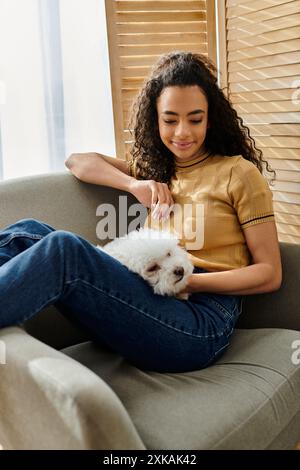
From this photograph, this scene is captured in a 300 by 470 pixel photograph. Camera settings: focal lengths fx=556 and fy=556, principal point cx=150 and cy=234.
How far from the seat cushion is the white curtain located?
0.92m

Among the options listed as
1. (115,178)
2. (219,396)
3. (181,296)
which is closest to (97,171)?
(115,178)

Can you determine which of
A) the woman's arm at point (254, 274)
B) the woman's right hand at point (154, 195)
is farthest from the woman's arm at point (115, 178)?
the woman's arm at point (254, 274)

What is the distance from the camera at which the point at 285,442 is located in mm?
1271

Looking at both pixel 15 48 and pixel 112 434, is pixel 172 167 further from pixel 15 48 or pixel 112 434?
pixel 112 434

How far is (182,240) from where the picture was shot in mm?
1561

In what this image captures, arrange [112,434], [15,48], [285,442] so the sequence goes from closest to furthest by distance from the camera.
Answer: [112,434]
[285,442]
[15,48]

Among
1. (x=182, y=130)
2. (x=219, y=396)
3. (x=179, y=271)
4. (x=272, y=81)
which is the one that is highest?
(x=272, y=81)

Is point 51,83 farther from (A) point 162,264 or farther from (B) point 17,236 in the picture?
(A) point 162,264

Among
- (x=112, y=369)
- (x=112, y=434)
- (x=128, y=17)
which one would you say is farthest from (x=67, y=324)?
(x=128, y=17)

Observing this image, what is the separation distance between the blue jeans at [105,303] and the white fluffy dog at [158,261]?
2 centimetres

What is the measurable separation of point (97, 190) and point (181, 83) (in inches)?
17.6

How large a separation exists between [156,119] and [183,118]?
0.66 ft

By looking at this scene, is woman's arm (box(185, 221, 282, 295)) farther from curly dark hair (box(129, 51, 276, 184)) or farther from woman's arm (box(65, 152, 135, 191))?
woman's arm (box(65, 152, 135, 191))

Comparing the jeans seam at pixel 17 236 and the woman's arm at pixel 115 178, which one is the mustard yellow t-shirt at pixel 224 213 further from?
the jeans seam at pixel 17 236
